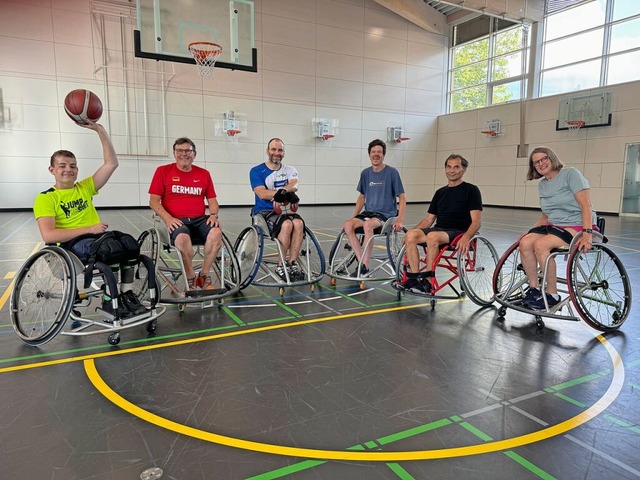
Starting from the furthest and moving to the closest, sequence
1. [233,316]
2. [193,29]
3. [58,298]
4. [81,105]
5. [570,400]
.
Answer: [193,29] → [233,316] → [81,105] → [58,298] → [570,400]

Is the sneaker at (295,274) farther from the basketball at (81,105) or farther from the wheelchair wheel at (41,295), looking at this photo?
the basketball at (81,105)

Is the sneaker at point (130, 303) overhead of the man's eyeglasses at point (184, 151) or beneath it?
beneath

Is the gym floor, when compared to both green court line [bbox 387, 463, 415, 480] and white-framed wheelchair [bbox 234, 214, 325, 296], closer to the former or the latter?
green court line [bbox 387, 463, 415, 480]

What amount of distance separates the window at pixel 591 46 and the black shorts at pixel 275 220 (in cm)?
1128

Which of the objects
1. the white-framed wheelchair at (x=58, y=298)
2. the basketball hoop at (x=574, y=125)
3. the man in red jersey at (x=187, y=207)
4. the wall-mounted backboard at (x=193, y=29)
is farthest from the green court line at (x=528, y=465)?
the basketball hoop at (x=574, y=125)

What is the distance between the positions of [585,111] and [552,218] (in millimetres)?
10722

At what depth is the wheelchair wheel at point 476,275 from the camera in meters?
3.09

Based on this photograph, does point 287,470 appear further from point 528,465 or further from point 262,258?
point 262,258

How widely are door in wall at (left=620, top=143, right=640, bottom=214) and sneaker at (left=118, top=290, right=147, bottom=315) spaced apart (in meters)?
12.4

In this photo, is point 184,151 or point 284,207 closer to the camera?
point 184,151

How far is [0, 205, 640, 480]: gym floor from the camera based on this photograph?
1.42 metres

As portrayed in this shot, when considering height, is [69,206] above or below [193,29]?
below

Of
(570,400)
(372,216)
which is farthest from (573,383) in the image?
(372,216)

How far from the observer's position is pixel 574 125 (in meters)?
11.7
